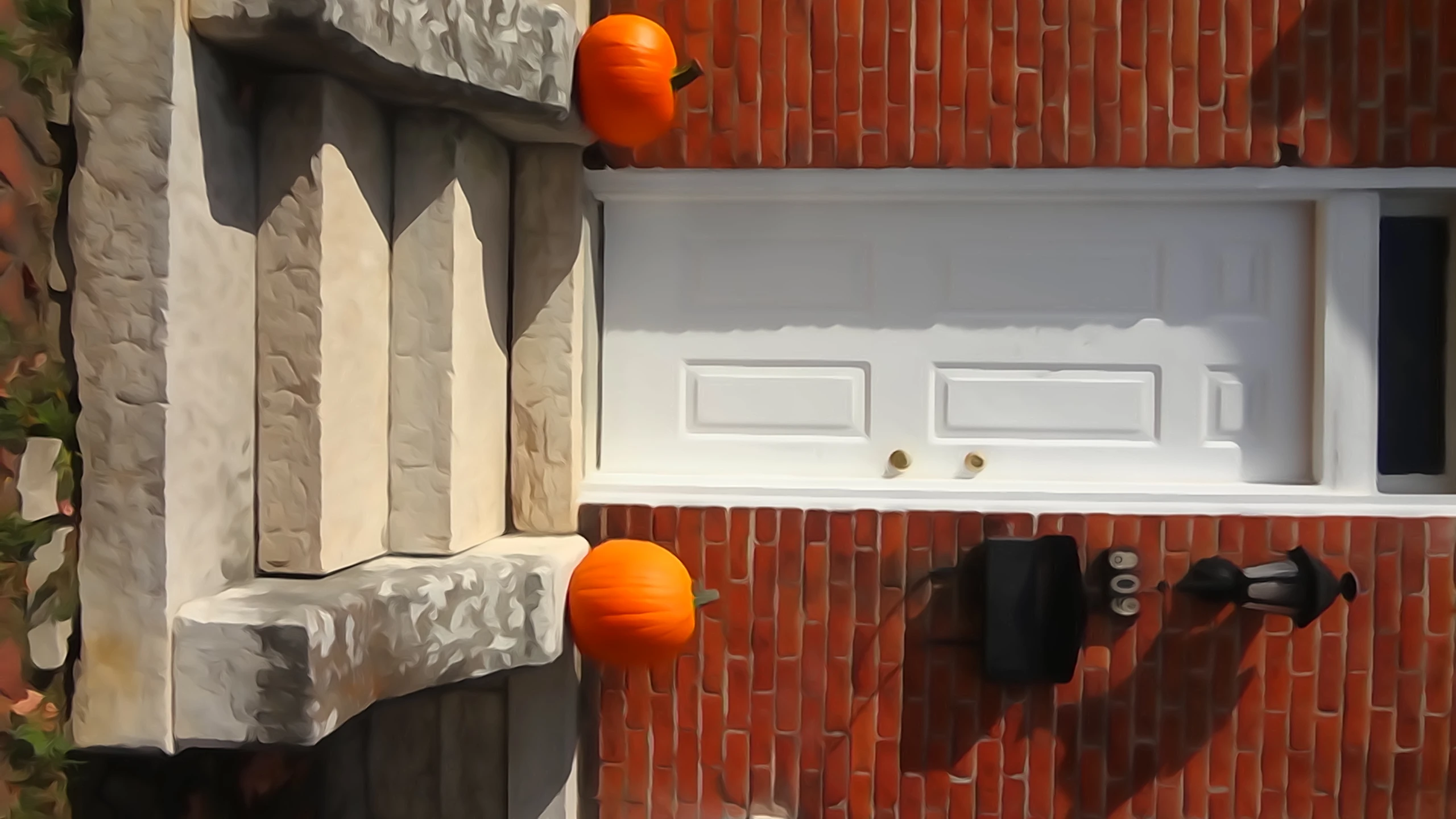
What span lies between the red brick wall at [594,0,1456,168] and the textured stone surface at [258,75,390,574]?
945 millimetres

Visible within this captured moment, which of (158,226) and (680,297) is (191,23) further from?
(680,297)

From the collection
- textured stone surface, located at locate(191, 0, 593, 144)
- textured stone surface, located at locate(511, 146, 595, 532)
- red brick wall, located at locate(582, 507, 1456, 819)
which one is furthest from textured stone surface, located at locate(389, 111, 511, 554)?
red brick wall, located at locate(582, 507, 1456, 819)

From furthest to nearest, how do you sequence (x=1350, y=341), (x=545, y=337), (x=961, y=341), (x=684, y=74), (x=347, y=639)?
(x=961, y=341) < (x=1350, y=341) < (x=545, y=337) < (x=684, y=74) < (x=347, y=639)

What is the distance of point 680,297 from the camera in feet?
9.16

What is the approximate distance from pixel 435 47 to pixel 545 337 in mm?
868

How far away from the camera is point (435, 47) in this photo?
194 centimetres

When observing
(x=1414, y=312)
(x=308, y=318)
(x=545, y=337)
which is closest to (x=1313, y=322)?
(x=1414, y=312)

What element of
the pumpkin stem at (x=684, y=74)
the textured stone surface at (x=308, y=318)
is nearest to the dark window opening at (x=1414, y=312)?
the pumpkin stem at (x=684, y=74)

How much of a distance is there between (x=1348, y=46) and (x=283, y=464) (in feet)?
10.5

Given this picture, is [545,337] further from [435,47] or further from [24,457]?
[24,457]

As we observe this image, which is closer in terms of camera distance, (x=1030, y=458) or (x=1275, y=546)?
(x=1275, y=546)

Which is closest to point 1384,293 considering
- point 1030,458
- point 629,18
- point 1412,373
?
point 1412,373

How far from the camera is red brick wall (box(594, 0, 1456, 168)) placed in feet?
8.48

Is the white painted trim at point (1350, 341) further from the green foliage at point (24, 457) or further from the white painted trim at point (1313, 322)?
the green foliage at point (24, 457)
